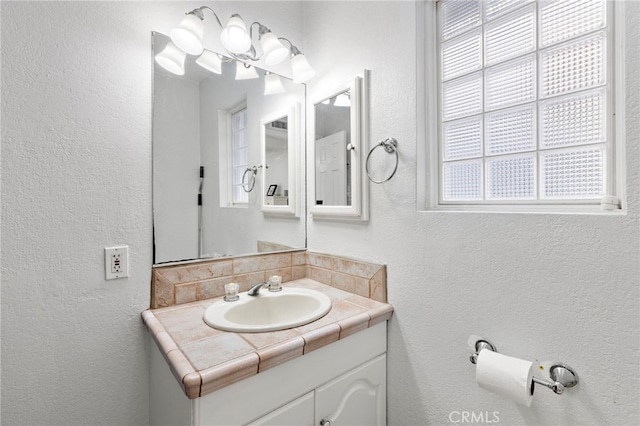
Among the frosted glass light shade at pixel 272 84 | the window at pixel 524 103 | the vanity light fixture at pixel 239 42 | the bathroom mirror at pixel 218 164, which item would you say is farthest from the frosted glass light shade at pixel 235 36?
the window at pixel 524 103

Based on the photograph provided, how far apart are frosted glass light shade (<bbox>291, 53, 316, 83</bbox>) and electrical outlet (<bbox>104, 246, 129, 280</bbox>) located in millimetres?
1121

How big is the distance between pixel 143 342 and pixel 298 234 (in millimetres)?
859

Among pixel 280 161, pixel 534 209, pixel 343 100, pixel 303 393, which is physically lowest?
pixel 303 393

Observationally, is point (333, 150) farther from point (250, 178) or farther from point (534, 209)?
point (534, 209)

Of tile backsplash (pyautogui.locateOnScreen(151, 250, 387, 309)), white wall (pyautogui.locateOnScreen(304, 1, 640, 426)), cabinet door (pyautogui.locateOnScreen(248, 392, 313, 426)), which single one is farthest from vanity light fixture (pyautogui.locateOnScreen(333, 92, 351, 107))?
cabinet door (pyautogui.locateOnScreen(248, 392, 313, 426))

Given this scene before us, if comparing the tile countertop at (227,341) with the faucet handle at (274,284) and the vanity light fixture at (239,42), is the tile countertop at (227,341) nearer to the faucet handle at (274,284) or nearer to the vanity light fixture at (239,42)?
the faucet handle at (274,284)

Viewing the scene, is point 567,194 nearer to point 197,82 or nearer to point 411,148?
point 411,148

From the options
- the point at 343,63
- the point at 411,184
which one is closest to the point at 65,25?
the point at 343,63

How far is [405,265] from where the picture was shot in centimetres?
121

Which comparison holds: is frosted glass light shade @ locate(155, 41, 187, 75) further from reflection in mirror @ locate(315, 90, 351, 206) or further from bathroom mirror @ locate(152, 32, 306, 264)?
reflection in mirror @ locate(315, 90, 351, 206)

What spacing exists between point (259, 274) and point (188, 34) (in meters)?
1.09

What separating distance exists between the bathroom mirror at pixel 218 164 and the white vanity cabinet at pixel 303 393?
20.8 inches

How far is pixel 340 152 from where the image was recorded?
1465mm

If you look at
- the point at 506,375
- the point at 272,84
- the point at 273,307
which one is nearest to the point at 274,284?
the point at 273,307
